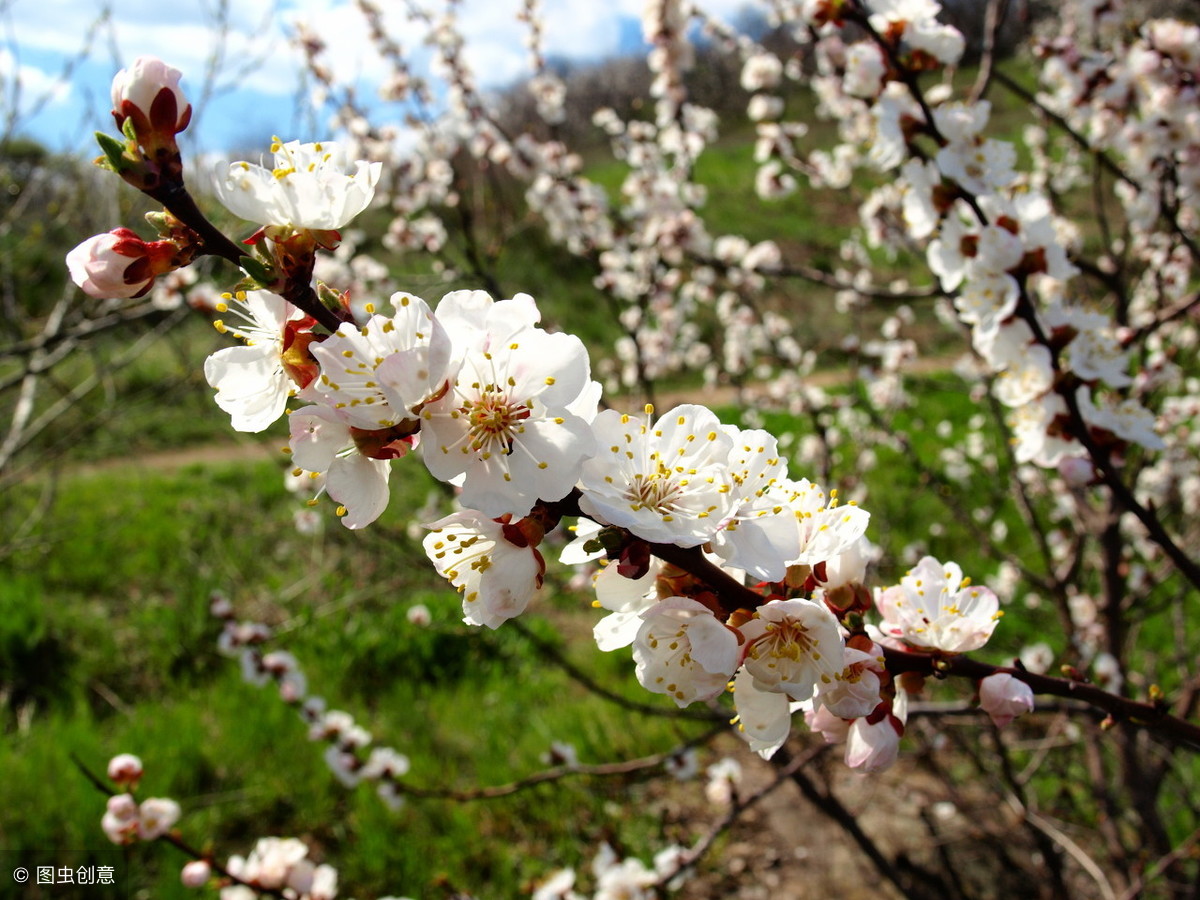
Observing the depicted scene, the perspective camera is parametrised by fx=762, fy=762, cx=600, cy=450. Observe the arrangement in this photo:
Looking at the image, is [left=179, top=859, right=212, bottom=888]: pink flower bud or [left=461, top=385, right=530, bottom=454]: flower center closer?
[left=461, top=385, right=530, bottom=454]: flower center

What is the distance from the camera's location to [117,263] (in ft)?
2.60

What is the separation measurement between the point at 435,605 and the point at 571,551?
4006 millimetres

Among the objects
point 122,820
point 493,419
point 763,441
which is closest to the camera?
point 493,419

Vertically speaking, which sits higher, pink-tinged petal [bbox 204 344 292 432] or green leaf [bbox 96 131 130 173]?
green leaf [bbox 96 131 130 173]

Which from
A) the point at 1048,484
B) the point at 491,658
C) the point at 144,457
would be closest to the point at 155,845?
the point at 491,658

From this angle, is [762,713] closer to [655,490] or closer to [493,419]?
[655,490]

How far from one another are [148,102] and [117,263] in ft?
0.55

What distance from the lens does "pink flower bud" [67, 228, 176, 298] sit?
79 cm

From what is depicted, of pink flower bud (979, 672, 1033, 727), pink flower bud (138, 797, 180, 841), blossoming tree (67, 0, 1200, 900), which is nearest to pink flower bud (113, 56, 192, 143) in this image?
blossoming tree (67, 0, 1200, 900)

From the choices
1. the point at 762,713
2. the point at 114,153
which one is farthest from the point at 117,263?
the point at 762,713

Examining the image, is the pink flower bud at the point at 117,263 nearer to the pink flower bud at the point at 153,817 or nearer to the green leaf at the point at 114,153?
the green leaf at the point at 114,153

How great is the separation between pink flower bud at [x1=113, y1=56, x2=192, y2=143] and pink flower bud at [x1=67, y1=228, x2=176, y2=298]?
0.33 feet

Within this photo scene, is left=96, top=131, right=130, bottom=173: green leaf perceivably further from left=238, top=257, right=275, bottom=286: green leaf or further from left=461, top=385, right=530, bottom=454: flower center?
left=461, top=385, right=530, bottom=454: flower center

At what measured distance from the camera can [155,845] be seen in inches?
108
